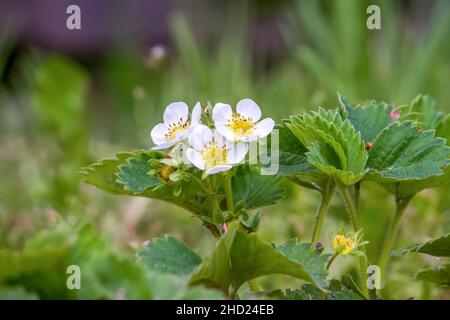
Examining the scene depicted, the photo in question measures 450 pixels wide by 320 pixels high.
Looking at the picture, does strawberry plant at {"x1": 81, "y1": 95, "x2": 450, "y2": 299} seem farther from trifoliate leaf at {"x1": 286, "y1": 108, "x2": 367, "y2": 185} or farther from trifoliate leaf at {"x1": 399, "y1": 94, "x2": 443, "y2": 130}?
trifoliate leaf at {"x1": 399, "y1": 94, "x2": 443, "y2": 130}

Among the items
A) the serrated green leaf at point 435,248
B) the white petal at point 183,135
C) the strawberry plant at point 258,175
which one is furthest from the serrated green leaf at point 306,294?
the white petal at point 183,135

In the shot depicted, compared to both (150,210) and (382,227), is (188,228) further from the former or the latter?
(382,227)

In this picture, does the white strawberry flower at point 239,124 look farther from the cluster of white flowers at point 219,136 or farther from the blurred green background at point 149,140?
the blurred green background at point 149,140

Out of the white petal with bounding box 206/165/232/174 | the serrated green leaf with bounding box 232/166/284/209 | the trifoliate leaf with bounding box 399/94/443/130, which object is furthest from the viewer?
the trifoliate leaf with bounding box 399/94/443/130

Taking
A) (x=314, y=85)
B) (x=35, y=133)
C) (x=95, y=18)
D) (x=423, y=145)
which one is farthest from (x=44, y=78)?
(x=95, y=18)

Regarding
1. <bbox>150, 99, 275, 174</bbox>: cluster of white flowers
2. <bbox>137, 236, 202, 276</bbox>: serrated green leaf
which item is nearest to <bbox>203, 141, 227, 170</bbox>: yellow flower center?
<bbox>150, 99, 275, 174</bbox>: cluster of white flowers

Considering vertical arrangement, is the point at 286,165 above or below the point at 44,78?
below
